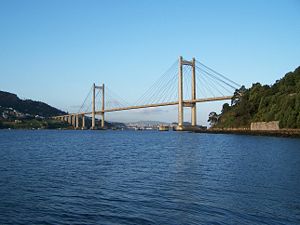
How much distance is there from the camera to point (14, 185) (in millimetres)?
11148

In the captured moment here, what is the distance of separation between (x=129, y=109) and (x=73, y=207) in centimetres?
7268

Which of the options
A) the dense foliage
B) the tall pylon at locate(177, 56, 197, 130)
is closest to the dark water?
the dense foliage

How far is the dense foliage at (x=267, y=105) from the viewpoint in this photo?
47781mm

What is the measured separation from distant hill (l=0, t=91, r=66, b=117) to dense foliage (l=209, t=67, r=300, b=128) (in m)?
101

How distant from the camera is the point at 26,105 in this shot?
158 m

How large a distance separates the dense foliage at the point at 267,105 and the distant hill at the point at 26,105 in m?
101

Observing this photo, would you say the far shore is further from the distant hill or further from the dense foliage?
the distant hill

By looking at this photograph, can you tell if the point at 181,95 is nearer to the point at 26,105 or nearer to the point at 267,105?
the point at 267,105

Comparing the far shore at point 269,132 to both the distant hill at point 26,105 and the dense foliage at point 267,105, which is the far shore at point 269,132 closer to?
the dense foliage at point 267,105

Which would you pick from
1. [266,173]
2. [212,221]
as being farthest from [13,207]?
[266,173]

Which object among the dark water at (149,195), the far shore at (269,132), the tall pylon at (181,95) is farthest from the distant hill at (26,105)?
the dark water at (149,195)

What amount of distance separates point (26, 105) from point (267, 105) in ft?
404

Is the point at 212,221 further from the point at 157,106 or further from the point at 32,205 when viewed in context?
the point at 157,106

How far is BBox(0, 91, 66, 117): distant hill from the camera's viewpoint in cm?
15150
